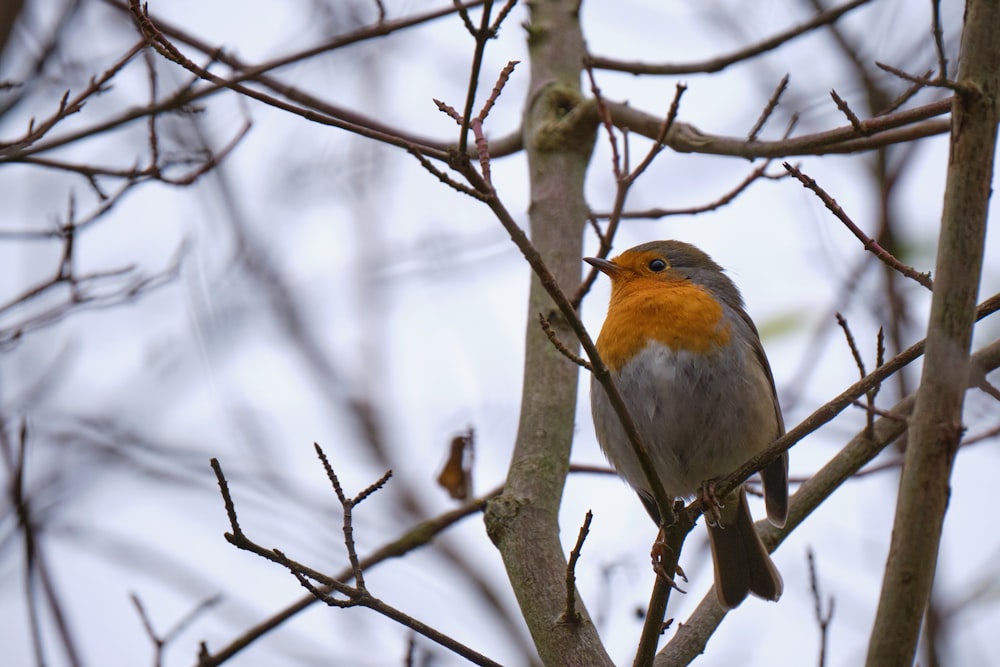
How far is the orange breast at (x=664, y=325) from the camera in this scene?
4.14 m

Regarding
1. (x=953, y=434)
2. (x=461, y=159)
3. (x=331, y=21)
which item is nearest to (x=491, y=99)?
(x=461, y=159)

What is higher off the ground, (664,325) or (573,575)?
(664,325)

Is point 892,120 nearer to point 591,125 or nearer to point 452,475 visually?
point 591,125

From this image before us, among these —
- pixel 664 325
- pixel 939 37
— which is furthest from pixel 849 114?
pixel 664 325

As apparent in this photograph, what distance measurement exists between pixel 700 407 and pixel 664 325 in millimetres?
357

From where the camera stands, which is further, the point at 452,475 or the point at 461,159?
the point at 452,475

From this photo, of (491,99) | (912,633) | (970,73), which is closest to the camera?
(912,633)

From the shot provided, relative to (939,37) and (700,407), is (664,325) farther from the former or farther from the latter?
(939,37)

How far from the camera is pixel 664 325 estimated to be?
420 centimetres

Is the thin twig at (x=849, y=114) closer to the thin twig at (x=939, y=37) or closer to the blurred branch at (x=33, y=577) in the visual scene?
the thin twig at (x=939, y=37)

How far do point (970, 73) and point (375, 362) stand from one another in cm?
760

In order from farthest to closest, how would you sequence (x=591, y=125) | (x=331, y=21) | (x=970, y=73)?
A: 1. (x=331, y=21)
2. (x=591, y=125)
3. (x=970, y=73)

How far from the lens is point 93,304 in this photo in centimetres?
Answer: 443

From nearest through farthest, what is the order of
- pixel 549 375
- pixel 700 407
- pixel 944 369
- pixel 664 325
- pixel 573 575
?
pixel 944 369
pixel 573 575
pixel 549 375
pixel 700 407
pixel 664 325
